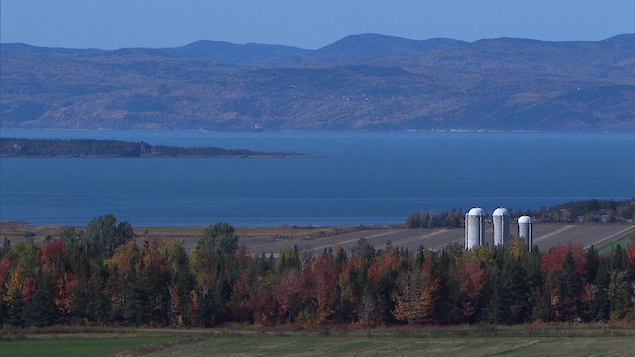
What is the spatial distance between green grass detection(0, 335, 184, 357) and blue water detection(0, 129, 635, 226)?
3098 centimetres

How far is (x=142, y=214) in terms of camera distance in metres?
60.3

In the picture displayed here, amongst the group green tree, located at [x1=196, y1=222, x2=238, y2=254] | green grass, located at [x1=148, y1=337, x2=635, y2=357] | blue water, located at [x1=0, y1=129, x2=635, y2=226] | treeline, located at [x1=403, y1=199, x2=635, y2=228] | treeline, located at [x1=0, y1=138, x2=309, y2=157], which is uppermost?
treeline, located at [x1=0, y1=138, x2=309, y2=157]

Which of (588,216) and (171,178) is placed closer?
(588,216)

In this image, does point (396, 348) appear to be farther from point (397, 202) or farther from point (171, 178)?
point (171, 178)

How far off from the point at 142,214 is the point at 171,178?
31753 mm

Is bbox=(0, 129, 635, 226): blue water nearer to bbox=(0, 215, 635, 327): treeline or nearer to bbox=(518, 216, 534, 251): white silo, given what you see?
bbox=(518, 216, 534, 251): white silo

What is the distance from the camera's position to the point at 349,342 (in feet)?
72.3

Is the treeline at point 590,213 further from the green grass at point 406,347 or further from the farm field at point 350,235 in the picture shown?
the green grass at point 406,347

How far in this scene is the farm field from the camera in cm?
4322

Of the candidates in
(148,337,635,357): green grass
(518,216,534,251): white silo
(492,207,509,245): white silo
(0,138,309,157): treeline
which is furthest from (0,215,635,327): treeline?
(0,138,309,157): treeline

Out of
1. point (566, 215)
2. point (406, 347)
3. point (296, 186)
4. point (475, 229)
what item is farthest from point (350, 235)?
point (296, 186)

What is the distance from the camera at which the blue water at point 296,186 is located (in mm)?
61406

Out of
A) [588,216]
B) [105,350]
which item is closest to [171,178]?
[588,216]

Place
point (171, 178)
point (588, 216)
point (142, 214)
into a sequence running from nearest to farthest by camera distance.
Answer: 1. point (588, 216)
2. point (142, 214)
3. point (171, 178)
